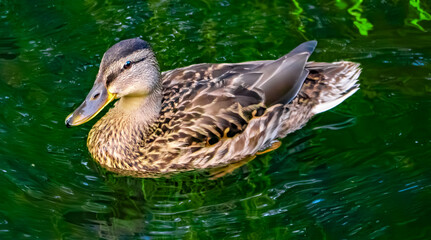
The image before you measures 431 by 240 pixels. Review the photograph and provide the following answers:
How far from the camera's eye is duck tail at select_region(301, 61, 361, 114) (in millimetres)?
7766

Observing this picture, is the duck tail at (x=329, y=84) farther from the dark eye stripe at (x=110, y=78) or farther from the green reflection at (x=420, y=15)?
the dark eye stripe at (x=110, y=78)

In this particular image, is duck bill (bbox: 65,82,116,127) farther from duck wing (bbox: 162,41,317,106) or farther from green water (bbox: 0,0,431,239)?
duck wing (bbox: 162,41,317,106)

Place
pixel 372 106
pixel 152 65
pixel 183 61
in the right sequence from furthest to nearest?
pixel 183 61
pixel 372 106
pixel 152 65

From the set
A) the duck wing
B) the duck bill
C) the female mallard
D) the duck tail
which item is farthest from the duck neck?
the duck tail

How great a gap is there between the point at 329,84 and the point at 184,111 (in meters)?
1.70

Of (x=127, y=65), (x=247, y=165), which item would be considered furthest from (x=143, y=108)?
(x=247, y=165)

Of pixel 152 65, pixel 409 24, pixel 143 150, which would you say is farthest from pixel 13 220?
pixel 409 24

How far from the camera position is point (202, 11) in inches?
363

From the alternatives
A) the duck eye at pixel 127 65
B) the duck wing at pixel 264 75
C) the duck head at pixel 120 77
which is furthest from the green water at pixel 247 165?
the duck eye at pixel 127 65

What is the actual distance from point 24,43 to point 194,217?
356cm

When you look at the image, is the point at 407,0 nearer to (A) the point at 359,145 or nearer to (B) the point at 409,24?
(B) the point at 409,24

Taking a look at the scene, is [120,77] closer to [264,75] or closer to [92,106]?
[92,106]

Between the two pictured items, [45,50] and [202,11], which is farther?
[202,11]

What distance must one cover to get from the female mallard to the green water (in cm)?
19
